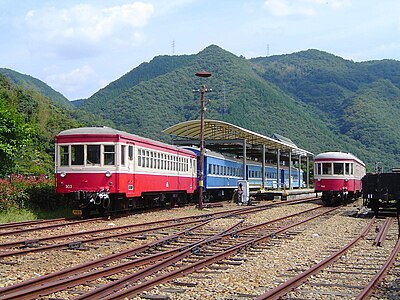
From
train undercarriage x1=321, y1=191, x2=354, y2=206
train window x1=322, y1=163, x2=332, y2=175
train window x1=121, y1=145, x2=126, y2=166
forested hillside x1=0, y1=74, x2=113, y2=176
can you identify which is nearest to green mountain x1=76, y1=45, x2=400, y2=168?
forested hillside x1=0, y1=74, x2=113, y2=176

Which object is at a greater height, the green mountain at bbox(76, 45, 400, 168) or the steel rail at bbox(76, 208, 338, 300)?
the green mountain at bbox(76, 45, 400, 168)

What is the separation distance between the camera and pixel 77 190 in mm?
18250

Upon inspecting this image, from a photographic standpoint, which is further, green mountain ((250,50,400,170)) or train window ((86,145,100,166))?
green mountain ((250,50,400,170))

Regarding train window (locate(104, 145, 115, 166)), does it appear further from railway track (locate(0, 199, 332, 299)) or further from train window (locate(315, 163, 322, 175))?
train window (locate(315, 163, 322, 175))

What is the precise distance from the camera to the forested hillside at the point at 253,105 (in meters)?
105

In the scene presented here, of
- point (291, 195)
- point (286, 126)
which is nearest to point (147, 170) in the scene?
point (291, 195)

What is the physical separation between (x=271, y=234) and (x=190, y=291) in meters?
6.86

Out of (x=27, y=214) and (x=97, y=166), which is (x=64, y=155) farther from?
(x=27, y=214)

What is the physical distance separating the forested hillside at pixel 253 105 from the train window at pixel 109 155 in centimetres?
5636

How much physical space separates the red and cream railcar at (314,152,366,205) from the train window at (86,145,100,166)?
15180 millimetres

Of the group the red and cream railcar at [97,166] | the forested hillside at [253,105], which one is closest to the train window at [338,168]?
the red and cream railcar at [97,166]

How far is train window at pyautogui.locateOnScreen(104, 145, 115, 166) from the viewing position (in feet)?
60.4

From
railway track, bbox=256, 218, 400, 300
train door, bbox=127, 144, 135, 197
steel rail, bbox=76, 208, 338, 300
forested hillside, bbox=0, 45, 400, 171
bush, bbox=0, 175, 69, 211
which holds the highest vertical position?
forested hillside, bbox=0, 45, 400, 171

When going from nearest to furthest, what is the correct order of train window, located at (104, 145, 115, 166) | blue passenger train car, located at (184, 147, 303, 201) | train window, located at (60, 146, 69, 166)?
train window, located at (104, 145, 115, 166)
train window, located at (60, 146, 69, 166)
blue passenger train car, located at (184, 147, 303, 201)
